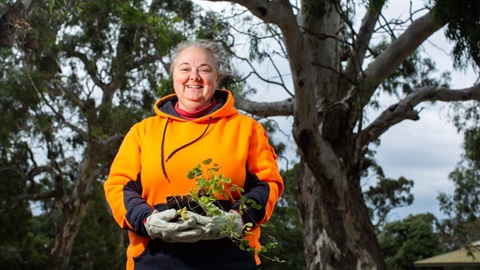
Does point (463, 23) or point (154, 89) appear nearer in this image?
point (463, 23)

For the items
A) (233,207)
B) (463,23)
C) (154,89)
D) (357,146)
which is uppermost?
(154,89)

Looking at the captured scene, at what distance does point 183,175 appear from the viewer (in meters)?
2.42

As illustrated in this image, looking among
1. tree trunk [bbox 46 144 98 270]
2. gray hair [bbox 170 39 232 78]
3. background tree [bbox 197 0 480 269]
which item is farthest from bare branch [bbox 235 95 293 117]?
gray hair [bbox 170 39 232 78]

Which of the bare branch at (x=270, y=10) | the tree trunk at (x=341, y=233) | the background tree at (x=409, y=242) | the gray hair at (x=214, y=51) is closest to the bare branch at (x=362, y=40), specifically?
the tree trunk at (x=341, y=233)

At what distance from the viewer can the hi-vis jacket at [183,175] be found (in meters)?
2.37

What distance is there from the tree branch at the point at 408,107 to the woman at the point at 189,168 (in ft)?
28.8

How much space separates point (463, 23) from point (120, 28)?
10.0 meters

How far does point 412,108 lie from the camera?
37.1 feet

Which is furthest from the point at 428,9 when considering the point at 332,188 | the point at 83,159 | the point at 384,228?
the point at 384,228

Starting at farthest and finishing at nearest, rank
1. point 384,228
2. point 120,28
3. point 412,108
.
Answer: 1. point 384,228
2. point 120,28
3. point 412,108

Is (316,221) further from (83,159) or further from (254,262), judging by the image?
(83,159)

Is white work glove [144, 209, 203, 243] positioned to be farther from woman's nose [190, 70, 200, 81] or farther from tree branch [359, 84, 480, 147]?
tree branch [359, 84, 480, 147]

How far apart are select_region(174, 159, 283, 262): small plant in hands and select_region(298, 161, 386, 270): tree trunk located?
8111mm

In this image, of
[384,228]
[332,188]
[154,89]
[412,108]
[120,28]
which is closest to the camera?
[332,188]
